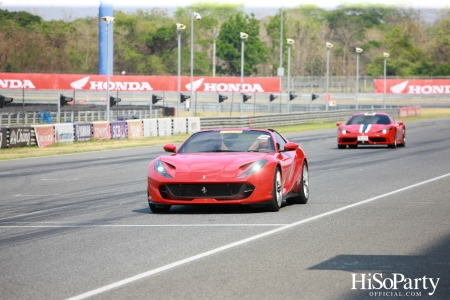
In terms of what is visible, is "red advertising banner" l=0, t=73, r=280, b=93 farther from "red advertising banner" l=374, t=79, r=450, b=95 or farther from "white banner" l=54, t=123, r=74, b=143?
"white banner" l=54, t=123, r=74, b=143

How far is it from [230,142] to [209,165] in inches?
48.1

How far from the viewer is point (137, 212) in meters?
12.9

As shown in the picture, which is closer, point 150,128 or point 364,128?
point 364,128

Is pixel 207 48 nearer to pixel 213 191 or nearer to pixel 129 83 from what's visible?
pixel 129 83

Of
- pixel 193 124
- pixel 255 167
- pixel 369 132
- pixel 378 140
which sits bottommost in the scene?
pixel 378 140

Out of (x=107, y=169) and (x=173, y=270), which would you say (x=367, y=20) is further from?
(x=173, y=270)

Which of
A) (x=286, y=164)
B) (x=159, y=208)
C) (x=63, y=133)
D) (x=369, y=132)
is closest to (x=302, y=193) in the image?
(x=286, y=164)

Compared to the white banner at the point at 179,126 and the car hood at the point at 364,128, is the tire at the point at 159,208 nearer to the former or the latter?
the car hood at the point at 364,128

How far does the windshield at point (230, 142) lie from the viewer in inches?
527

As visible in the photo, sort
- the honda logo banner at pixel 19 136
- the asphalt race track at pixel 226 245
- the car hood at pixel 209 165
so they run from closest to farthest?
the asphalt race track at pixel 226 245 → the car hood at pixel 209 165 → the honda logo banner at pixel 19 136

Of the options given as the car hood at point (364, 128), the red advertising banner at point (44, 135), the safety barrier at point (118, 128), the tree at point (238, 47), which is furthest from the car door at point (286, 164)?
the tree at point (238, 47)

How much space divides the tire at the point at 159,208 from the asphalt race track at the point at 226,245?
0.13 m

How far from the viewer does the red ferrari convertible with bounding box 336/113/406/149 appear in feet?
98.8

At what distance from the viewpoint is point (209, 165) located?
488 inches
